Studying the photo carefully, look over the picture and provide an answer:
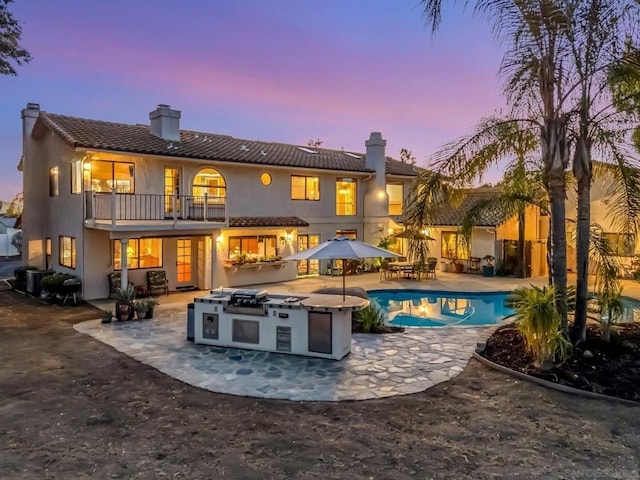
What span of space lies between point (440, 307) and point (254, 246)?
8393mm

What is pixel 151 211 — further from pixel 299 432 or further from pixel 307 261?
pixel 299 432

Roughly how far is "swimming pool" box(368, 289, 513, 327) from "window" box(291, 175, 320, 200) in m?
6.21

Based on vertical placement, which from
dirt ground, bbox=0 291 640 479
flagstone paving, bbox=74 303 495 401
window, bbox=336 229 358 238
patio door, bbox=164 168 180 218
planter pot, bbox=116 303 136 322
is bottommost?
dirt ground, bbox=0 291 640 479

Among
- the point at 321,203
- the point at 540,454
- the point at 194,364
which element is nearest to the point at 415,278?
the point at 321,203

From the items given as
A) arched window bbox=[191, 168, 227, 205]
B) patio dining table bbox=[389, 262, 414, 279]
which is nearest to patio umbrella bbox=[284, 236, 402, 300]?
arched window bbox=[191, 168, 227, 205]

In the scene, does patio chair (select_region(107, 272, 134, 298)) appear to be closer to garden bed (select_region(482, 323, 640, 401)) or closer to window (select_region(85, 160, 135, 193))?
window (select_region(85, 160, 135, 193))

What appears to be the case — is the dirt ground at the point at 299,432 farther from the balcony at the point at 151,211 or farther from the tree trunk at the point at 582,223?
the balcony at the point at 151,211

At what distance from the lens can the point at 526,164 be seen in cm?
1107

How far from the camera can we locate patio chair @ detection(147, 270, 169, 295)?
16859 mm

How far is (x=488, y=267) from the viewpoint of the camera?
2295 cm

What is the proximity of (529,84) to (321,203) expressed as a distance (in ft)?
45.1

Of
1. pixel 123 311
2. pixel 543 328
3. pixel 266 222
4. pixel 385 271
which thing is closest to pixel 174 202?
pixel 123 311

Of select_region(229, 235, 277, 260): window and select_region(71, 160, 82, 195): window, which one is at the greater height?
select_region(71, 160, 82, 195): window

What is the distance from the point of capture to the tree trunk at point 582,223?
9.25 m
